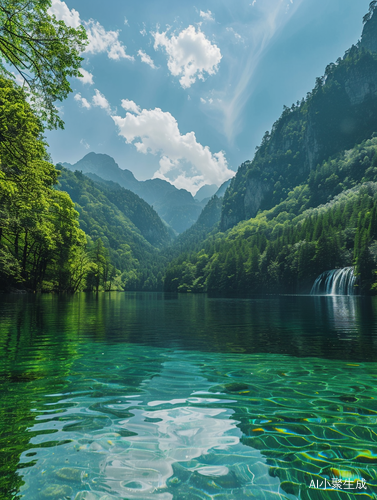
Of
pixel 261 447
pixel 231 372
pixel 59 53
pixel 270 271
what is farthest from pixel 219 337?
pixel 270 271

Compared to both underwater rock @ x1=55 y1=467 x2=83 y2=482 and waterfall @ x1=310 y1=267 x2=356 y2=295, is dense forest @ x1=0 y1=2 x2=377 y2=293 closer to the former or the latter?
waterfall @ x1=310 y1=267 x2=356 y2=295

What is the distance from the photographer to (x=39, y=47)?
1145 cm

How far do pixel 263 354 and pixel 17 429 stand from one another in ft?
24.1

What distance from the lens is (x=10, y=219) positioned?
2175 centimetres

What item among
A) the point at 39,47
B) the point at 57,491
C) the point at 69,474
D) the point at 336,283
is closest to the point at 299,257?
the point at 336,283

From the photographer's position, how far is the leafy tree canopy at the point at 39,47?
10.9 m

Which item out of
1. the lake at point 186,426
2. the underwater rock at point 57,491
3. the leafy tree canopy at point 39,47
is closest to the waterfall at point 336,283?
the lake at point 186,426

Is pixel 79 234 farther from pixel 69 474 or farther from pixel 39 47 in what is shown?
pixel 69 474

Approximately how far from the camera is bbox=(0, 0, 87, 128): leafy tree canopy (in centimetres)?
1093

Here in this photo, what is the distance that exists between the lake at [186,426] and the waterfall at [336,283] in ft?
210

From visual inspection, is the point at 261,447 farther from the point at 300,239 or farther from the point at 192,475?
the point at 300,239

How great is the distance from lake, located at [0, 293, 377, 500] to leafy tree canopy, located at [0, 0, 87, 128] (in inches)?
449

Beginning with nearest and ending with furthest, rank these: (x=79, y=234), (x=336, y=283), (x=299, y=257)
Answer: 1. (x=79, y=234)
2. (x=336, y=283)
3. (x=299, y=257)

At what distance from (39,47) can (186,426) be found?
14.5 m
